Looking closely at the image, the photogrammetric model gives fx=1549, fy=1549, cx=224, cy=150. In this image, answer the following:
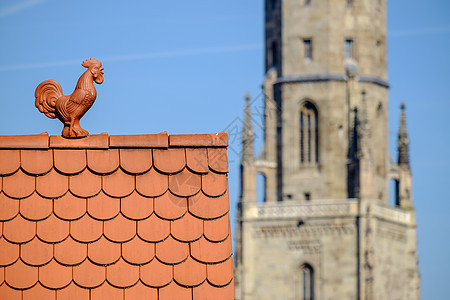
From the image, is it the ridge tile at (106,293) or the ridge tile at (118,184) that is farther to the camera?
the ridge tile at (118,184)

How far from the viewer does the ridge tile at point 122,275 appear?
35.0ft

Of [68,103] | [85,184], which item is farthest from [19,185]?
[68,103]

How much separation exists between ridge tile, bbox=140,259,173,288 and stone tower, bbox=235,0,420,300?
58535mm

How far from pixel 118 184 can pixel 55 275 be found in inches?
30.6

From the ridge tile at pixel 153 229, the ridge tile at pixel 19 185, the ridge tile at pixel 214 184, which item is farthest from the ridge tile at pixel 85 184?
the ridge tile at pixel 214 184

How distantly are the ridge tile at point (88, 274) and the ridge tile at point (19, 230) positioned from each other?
39 centimetres

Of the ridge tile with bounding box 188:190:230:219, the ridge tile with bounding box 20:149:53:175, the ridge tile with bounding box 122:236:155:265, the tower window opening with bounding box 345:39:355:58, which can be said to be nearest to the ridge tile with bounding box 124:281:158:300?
the ridge tile with bounding box 122:236:155:265

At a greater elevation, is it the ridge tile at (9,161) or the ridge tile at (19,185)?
the ridge tile at (9,161)

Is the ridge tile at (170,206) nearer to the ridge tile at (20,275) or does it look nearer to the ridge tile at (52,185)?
the ridge tile at (52,185)

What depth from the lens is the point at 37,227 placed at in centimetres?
1074

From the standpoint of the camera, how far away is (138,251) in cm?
1073

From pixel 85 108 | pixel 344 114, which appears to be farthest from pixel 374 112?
pixel 85 108

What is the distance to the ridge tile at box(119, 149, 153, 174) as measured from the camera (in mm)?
10891

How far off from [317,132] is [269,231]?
230 inches
